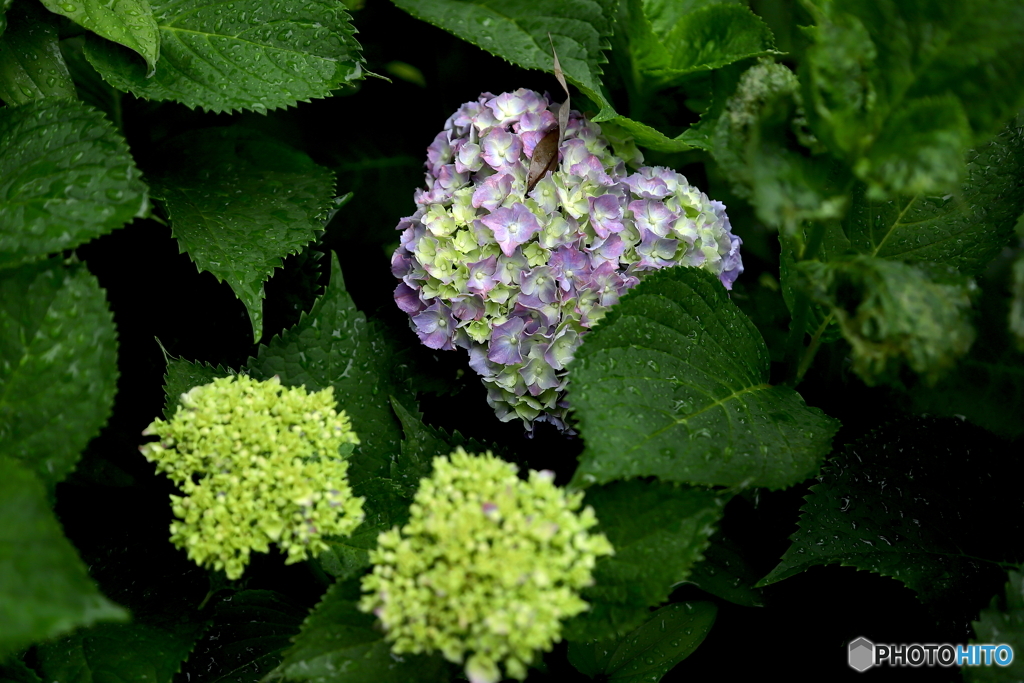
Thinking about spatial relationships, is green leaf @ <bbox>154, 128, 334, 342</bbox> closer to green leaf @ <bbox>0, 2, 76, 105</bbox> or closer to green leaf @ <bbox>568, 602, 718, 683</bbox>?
green leaf @ <bbox>0, 2, 76, 105</bbox>

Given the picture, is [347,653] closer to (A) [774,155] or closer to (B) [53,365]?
(B) [53,365]

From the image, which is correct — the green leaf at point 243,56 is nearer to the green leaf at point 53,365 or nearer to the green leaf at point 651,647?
the green leaf at point 53,365

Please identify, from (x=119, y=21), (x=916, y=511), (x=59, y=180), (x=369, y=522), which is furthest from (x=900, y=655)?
(x=119, y=21)

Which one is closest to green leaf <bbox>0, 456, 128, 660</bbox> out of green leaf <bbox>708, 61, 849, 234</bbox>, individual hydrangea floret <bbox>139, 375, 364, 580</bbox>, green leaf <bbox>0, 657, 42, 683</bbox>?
individual hydrangea floret <bbox>139, 375, 364, 580</bbox>

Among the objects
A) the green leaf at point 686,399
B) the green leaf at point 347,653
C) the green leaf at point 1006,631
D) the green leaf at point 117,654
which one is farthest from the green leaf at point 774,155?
the green leaf at point 117,654

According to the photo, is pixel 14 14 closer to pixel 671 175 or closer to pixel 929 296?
pixel 671 175

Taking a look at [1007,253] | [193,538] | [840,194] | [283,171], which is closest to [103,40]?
[283,171]
